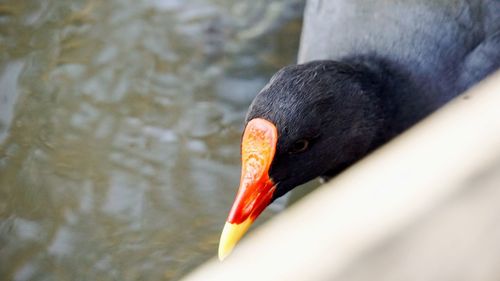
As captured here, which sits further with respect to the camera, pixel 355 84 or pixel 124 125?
pixel 124 125

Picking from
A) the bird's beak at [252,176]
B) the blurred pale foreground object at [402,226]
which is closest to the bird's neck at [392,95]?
the bird's beak at [252,176]

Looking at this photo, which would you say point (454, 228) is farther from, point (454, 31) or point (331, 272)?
point (454, 31)

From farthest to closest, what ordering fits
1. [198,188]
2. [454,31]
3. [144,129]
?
1. [144,129]
2. [198,188]
3. [454,31]

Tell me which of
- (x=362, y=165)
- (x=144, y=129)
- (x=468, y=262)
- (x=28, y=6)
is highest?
(x=28, y=6)

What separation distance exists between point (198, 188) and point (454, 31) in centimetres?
114

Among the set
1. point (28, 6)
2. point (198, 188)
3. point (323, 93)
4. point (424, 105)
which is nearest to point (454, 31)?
point (424, 105)

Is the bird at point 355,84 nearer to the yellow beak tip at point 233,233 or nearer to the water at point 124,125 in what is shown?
the yellow beak tip at point 233,233

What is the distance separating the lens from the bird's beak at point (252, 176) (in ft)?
7.79

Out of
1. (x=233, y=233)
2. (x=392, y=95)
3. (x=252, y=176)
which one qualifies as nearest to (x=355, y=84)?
(x=392, y=95)

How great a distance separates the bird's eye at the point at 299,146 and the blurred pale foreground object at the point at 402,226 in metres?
1.72

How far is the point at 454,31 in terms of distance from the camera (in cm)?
273

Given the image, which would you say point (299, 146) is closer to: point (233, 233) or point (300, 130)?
point (300, 130)

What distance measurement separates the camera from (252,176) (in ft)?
7.91

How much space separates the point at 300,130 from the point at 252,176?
197mm
